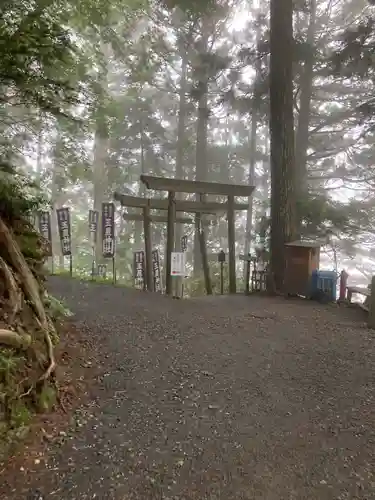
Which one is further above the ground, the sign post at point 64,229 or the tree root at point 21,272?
the sign post at point 64,229

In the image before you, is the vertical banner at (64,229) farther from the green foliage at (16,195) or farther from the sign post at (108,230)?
the green foliage at (16,195)

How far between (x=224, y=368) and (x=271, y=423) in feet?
3.61

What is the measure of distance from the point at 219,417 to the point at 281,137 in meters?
7.19

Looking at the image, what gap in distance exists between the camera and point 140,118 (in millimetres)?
Answer: 19781

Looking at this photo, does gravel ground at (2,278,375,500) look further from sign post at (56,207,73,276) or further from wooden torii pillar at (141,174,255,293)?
sign post at (56,207,73,276)

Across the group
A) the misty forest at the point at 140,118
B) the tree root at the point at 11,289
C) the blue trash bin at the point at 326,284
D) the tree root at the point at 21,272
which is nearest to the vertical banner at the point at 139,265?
the misty forest at the point at 140,118

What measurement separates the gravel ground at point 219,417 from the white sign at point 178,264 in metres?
3.45

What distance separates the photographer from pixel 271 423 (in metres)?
3.20

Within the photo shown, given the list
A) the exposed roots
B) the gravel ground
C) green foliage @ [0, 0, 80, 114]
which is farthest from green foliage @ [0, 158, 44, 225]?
the gravel ground

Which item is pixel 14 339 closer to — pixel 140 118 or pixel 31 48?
pixel 31 48

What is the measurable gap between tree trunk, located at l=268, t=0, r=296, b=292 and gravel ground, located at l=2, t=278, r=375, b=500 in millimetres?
3408

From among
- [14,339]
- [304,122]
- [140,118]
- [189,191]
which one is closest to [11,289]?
[14,339]

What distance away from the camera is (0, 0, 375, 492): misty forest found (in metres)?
3.59

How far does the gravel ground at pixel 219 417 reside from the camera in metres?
2.44
